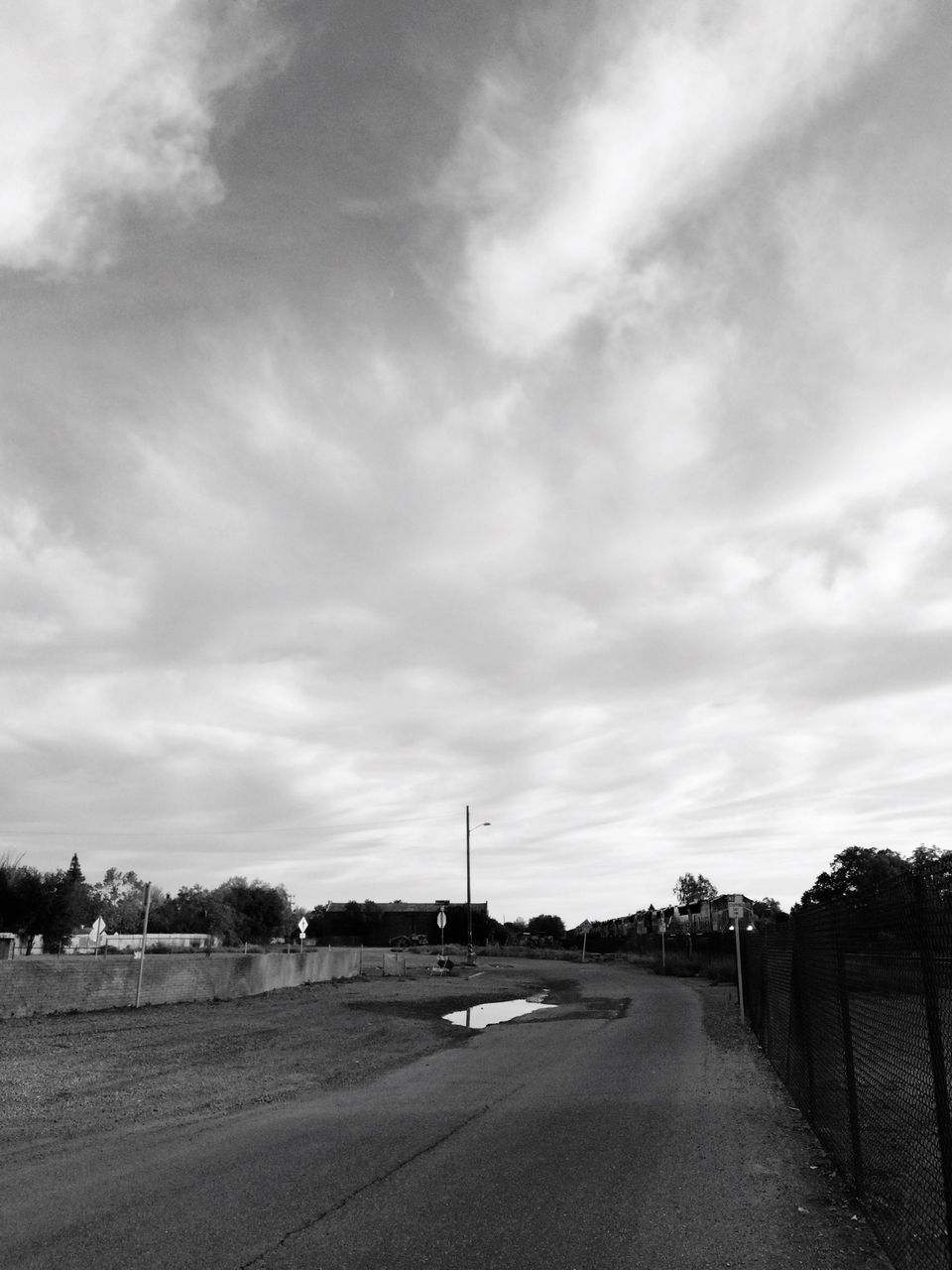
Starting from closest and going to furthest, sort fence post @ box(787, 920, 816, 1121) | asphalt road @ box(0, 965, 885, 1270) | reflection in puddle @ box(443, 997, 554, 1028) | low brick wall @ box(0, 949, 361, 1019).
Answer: asphalt road @ box(0, 965, 885, 1270), fence post @ box(787, 920, 816, 1121), low brick wall @ box(0, 949, 361, 1019), reflection in puddle @ box(443, 997, 554, 1028)

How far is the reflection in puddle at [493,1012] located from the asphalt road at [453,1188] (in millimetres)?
9387

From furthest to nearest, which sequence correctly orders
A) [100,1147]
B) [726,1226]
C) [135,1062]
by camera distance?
[135,1062] → [100,1147] → [726,1226]

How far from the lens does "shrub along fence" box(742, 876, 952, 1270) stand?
4.53 metres

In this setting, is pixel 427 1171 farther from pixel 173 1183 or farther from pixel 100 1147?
pixel 100 1147

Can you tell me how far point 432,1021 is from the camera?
66.6 ft

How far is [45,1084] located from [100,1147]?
4034 mm

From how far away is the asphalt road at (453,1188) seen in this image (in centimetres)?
545

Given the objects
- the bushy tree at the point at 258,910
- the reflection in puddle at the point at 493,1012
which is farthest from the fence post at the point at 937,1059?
the bushy tree at the point at 258,910

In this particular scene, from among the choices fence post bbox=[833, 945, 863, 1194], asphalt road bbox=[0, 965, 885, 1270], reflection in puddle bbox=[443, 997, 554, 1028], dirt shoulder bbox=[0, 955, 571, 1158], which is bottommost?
reflection in puddle bbox=[443, 997, 554, 1028]

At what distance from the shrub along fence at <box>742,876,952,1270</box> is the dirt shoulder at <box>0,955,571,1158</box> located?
602 centimetres

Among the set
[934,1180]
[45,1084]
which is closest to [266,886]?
[45,1084]

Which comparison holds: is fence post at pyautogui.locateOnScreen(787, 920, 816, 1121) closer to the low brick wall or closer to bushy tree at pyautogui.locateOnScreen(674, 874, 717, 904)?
the low brick wall

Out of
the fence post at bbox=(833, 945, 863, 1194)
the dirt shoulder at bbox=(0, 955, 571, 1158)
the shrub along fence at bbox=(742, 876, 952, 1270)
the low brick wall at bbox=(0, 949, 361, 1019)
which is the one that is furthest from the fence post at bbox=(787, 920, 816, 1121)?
the low brick wall at bbox=(0, 949, 361, 1019)

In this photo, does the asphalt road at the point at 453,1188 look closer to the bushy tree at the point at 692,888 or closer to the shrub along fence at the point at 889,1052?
the shrub along fence at the point at 889,1052
